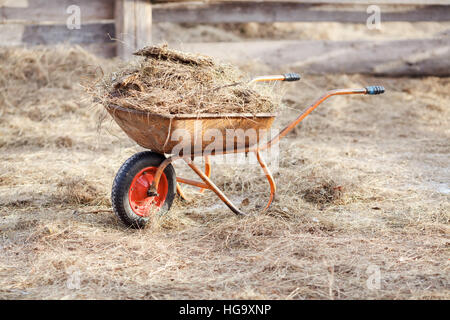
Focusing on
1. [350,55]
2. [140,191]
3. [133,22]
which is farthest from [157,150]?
[350,55]

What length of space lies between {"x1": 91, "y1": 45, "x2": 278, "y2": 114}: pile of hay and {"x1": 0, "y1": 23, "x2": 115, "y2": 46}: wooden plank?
3908mm

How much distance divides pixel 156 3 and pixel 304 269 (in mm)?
5228

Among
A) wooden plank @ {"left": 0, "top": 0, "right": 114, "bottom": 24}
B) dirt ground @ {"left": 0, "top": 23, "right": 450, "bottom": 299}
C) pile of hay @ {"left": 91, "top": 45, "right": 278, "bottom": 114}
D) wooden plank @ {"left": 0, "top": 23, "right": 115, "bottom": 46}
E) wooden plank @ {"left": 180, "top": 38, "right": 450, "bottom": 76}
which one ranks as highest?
wooden plank @ {"left": 0, "top": 0, "right": 114, "bottom": 24}

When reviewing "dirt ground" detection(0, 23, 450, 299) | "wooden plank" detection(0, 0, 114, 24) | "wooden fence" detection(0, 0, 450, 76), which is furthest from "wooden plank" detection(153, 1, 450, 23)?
"dirt ground" detection(0, 23, 450, 299)

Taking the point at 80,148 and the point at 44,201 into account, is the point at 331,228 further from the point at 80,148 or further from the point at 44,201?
the point at 80,148

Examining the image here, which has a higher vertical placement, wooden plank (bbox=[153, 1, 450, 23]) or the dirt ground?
wooden plank (bbox=[153, 1, 450, 23])

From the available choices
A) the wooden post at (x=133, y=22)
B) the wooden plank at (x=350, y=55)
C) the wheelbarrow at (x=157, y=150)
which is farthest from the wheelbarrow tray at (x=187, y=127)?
the wooden plank at (x=350, y=55)

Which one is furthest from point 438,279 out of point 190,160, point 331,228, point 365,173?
point 365,173

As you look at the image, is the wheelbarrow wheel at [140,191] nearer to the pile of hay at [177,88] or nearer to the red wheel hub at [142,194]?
the red wheel hub at [142,194]

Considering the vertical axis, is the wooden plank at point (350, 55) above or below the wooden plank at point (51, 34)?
below

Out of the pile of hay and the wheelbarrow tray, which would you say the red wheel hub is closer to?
the wheelbarrow tray

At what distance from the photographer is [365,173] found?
4660 millimetres

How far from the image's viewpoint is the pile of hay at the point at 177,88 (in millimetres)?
3053

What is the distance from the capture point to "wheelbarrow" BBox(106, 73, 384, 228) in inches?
120
